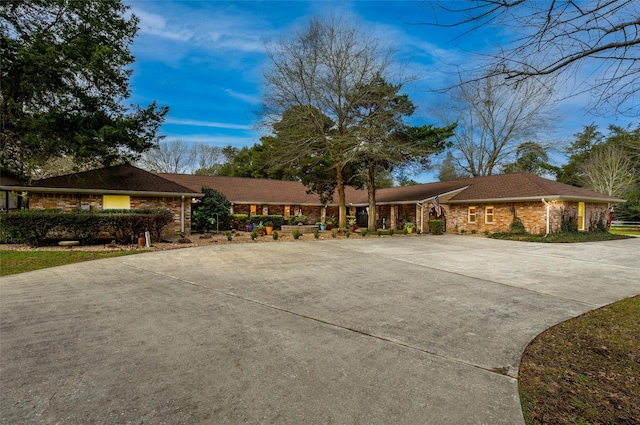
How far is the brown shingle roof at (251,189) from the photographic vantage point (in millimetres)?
24141

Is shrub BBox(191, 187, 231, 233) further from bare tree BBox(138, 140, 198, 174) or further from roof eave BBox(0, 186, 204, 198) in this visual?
bare tree BBox(138, 140, 198, 174)

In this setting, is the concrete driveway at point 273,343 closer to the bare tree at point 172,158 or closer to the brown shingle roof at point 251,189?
the brown shingle roof at point 251,189

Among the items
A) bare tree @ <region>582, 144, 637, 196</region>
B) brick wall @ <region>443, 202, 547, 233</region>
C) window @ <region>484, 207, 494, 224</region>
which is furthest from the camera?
bare tree @ <region>582, 144, 637, 196</region>

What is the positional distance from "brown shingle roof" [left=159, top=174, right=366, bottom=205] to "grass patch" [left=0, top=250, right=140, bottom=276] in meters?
13.2

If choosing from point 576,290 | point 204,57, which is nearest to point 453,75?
point 576,290

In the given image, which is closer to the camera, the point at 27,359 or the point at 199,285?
the point at 27,359

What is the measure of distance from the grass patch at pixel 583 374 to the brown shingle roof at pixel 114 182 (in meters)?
17.0

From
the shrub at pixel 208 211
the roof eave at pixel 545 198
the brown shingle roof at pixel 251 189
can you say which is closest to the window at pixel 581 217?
the roof eave at pixel 545 198

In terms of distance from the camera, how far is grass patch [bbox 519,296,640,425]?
2.26 meters

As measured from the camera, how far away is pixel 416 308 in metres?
4.75

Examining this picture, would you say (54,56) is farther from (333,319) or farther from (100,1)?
(333,319)

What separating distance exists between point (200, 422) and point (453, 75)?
12.5 feet

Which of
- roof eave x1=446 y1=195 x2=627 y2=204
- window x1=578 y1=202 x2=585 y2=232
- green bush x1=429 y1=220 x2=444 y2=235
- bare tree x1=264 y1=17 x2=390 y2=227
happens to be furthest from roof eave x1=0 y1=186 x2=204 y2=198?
window x1=578 y1=202 x2=585 y2=232

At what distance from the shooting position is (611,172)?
1168 inches
